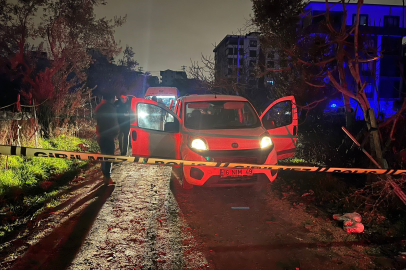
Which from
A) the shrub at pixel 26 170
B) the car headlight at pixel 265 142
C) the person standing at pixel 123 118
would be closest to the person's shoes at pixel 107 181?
the shrub at pixel 26 170

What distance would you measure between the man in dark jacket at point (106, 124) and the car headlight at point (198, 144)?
237 centimetres

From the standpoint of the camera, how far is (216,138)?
553 centimetres

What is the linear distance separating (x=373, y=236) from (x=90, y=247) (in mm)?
3737

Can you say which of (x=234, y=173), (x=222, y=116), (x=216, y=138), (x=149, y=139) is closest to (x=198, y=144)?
(x=216, y=138)

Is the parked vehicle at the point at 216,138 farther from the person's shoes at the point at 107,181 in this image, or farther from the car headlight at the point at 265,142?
the person's shoes at the point at 107,181

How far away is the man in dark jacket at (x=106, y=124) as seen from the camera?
6.84 meters

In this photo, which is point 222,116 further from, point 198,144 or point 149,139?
point 149,139

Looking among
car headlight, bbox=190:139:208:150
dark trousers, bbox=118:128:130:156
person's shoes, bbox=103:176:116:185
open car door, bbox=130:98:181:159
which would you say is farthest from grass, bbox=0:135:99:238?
car headlight, bbox=190:139:208:150

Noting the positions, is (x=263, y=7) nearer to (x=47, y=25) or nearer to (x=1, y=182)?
(x=47, y=25)

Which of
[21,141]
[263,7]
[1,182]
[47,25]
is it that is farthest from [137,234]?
[47,25]

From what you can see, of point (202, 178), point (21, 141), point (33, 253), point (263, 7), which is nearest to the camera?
point (33, 253)

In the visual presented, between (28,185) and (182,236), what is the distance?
162 inches

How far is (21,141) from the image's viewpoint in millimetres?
8508

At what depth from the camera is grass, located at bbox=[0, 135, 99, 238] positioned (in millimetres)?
4797
